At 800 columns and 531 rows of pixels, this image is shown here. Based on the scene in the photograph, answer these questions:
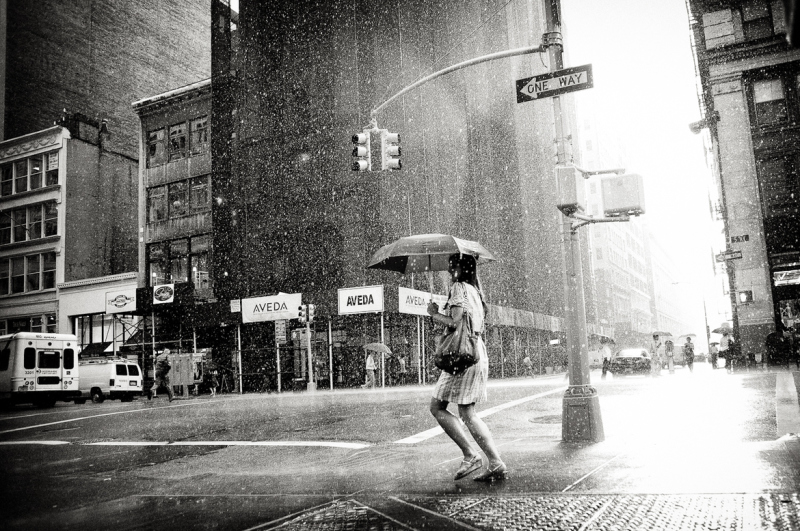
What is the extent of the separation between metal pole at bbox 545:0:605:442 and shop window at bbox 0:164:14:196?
146 feet

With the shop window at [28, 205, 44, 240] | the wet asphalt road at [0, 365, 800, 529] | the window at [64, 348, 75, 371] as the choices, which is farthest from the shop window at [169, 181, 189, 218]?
the wet asphalt road at [0, 365, 800, 529]

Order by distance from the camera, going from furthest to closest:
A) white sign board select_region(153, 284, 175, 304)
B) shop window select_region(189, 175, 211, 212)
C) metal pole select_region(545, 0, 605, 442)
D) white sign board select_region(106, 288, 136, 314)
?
shop window select_region(189, 175, 211, 212), white sign board select_region(106, 288, 136, 314), white sign board select_region(153, 284, 175, 304), metal pole select_region(545, 0, 605, 442)

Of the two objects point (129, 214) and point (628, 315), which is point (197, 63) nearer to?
point (129, 214)

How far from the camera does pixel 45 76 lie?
3603 centimetres

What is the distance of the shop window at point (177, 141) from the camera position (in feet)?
135

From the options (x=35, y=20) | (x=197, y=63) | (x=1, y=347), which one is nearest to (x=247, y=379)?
(x=1, y=347)

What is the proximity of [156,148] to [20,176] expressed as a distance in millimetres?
9834

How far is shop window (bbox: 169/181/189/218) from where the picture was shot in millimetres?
40562

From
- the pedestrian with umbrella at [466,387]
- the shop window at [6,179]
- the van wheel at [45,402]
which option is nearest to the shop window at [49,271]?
the shop window at [6,179]

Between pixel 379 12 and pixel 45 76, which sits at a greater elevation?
pixel 379 12

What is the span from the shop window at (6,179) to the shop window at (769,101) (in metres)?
46.2

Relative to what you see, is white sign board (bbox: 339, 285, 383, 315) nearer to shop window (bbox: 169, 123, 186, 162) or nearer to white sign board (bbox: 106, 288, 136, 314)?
white sign board (bbox: 106, 288, 136, 314)

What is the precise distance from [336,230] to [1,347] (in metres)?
16.9

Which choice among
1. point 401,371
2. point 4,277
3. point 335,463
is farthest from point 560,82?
point 4,277
